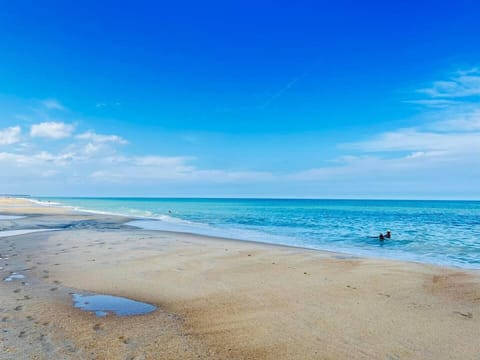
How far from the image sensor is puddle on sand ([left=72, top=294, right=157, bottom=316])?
22.6 ft

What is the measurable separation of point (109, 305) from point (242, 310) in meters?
3.00

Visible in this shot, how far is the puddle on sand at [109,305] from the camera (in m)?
6.90

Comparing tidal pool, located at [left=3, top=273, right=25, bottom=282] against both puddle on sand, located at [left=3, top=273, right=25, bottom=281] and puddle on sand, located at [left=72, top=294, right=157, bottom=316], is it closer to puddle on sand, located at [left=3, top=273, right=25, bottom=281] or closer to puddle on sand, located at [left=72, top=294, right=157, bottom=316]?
puddle on sand, located at [left=3, top=273, right=25, bottom=281]

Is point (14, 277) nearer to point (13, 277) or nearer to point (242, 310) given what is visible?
point (13, 277)

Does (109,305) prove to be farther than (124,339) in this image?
Yes

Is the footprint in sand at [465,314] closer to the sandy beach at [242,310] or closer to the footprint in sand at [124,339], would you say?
the sandy beach at [242,310]

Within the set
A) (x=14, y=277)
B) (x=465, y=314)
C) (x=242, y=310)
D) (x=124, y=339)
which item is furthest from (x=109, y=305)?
(x=465, y=314)

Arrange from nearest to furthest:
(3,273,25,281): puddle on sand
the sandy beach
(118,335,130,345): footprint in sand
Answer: the sandy beach
(118,335,130,345): footprint in sand
(3,273,25,281): puddle on sand

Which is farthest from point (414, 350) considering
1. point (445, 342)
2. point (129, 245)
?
point (129, 245)

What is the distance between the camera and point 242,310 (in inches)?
277

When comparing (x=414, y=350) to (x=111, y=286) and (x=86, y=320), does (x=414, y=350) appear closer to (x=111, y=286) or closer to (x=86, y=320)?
(x=86, y=320)

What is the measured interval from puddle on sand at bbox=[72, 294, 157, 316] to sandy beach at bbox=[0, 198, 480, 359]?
0.23 m

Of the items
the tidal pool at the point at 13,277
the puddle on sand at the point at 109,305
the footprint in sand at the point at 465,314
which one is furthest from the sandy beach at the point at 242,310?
the tidal pool at the point at 13,277

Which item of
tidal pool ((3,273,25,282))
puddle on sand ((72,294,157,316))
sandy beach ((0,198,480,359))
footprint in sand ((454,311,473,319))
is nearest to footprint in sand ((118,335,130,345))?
sandy beach ((0,198,480,359))
